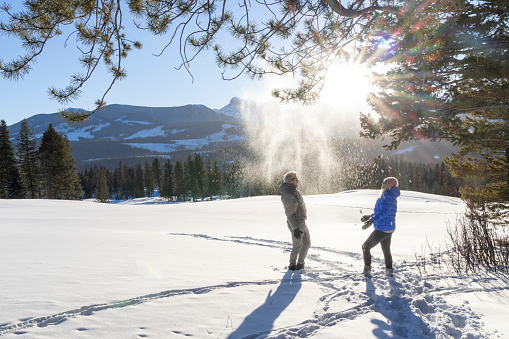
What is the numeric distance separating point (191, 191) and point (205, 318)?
72.1 meters

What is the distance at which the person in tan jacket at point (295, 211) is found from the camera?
574 centimetres

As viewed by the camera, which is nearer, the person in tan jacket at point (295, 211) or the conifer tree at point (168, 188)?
the person in tan jacket at point (295, 211)

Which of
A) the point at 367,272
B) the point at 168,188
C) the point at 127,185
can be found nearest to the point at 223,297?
the point at 367,272

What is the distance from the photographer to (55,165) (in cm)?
3928

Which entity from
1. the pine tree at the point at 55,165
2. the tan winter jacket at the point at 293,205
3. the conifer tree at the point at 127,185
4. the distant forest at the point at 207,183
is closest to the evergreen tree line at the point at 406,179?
the distant forest at the point at 207,183

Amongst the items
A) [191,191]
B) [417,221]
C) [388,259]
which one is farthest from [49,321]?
[191,191]

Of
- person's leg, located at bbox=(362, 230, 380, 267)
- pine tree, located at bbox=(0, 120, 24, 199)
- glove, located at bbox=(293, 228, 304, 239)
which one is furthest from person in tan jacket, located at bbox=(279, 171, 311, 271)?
pine tree, located at bbox=(0, 120, 24, 199)

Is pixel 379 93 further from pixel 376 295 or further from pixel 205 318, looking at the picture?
pixel 205 318

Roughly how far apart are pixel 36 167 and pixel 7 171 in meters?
3.91

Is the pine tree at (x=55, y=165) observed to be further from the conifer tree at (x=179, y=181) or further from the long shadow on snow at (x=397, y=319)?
the long shadow on snow at (x=397, y=319)

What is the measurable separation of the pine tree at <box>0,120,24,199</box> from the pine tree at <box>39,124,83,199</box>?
9.39 ft

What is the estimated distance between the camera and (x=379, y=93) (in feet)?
22.8

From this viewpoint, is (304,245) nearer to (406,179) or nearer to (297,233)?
(297,233)

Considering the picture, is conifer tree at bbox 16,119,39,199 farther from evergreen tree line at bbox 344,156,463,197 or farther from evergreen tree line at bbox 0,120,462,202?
evergreen tree line at bbox 344,156,463,197
